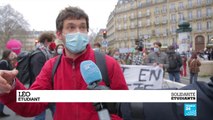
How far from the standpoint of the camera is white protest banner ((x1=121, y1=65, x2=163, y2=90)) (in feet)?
24.9

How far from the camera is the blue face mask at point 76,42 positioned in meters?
2.33

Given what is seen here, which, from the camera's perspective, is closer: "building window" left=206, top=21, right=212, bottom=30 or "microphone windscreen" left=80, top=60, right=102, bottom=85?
"microphone windscreen" left=80, top=60, right=102, bottom=85

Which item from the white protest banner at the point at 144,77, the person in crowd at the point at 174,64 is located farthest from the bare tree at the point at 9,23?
the white protest banner at the point at 144,77

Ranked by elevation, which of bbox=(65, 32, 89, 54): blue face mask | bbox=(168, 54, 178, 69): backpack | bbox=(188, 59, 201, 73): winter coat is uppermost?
bbox=(65, 32, 89, 54): blue face mask

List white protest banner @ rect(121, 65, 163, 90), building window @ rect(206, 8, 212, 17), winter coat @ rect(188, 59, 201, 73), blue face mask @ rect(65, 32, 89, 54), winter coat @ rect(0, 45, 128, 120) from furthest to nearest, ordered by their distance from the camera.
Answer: building window @ rect(206, 8, 212, 17) < winter coat @ rect(188, 59, 201, 73) < white protest banner @ rect(121, 65, 163, 90) < blue face mask @ rect(65, 32, 89, 54) < winter coat @ rect(0, 45, 128, 120)

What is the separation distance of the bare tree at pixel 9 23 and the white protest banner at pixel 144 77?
244ft

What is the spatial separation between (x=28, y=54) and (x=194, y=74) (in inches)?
361

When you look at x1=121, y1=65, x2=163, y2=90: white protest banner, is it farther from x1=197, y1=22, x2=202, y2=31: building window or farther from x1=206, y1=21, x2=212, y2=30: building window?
x1=197, y1=22, x2=202, y2=31: building window

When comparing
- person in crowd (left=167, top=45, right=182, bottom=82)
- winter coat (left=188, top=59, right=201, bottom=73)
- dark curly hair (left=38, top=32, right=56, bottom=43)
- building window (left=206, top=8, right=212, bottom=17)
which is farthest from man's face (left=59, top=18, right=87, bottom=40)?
building window (left=206, top=8, right=212, bottom=17)

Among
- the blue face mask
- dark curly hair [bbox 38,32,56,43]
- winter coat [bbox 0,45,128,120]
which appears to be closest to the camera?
winter coat [bbox 0,45,128,120]

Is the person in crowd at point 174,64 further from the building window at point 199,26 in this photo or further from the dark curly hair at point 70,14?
the building window at point 199,26

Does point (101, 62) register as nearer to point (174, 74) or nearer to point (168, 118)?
point (168, 118)

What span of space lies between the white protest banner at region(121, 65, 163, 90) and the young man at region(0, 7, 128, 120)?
527 cm

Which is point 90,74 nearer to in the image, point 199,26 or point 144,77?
point 144,77
